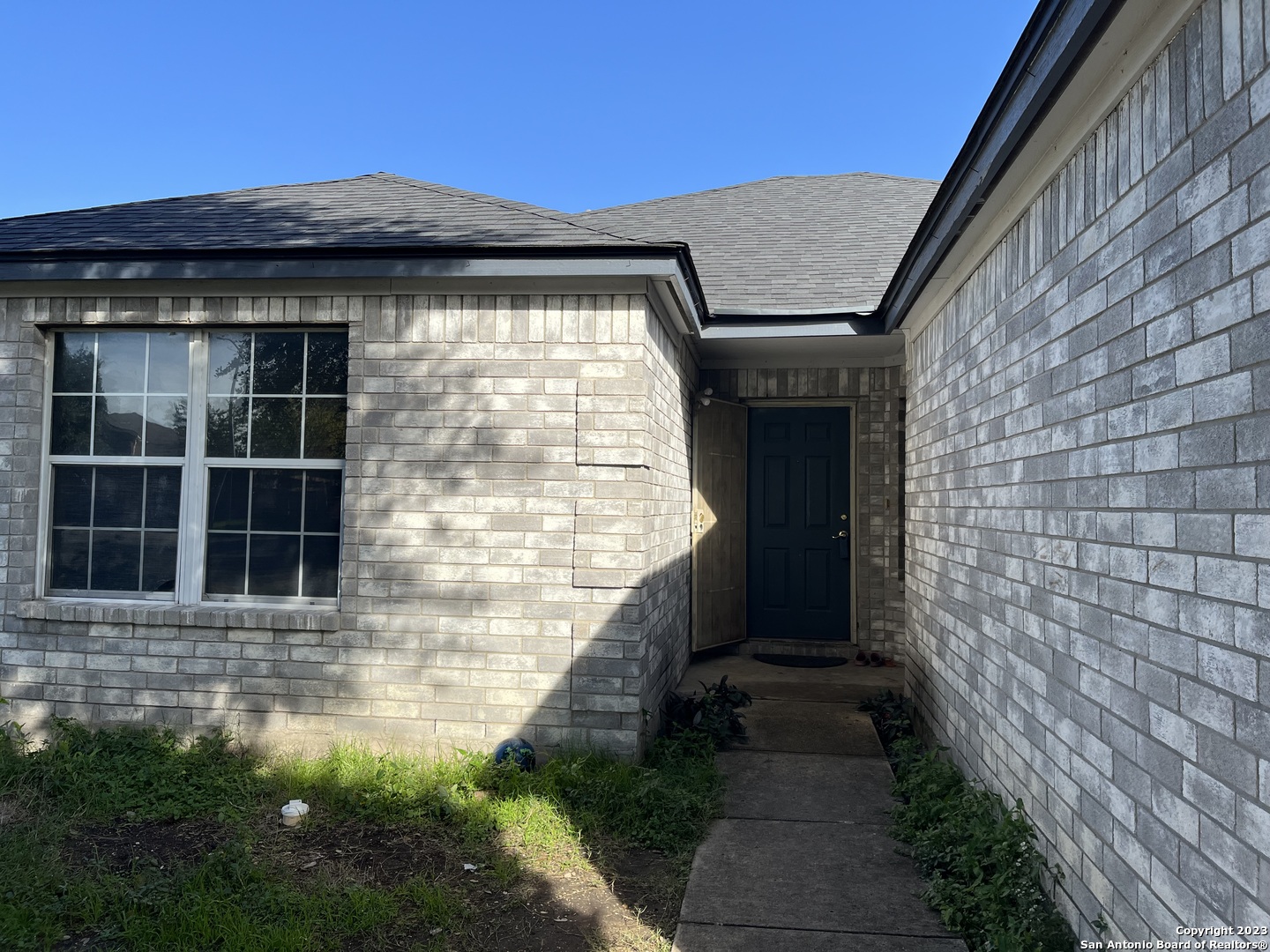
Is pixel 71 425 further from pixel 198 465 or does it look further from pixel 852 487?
pixel 852 487

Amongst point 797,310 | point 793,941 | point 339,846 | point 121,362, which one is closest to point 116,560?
point 121,362

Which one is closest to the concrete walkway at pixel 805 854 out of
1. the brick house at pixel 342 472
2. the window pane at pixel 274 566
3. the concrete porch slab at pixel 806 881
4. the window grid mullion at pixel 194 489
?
the concrete porch slab at pixel 806 881

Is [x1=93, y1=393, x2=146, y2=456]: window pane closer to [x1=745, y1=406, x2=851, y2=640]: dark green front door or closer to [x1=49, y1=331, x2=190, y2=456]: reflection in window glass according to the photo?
[x1=49, y1=331, x2=190, y2=456]: reflection in window glass

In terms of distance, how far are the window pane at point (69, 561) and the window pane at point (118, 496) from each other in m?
0.15

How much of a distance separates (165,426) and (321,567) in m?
1.37

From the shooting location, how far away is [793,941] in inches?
124

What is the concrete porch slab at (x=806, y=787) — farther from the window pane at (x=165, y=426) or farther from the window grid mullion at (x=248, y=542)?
the window pane at (x=165, y=426)

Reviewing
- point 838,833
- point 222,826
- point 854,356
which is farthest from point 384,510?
point 854,356

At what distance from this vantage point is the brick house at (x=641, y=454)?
2.09 metres

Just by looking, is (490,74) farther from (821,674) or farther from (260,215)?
(821,674)

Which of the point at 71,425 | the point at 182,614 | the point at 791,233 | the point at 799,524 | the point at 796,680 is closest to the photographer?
the point at 182,614

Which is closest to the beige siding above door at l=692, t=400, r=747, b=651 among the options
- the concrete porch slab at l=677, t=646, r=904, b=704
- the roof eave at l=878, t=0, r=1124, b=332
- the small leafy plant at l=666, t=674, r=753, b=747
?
the concrete porch slab at l=677, t=646, r=904, b=704

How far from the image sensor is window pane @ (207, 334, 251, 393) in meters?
5.23

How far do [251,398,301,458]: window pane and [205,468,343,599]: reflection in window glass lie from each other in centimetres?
13
